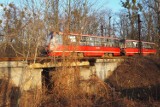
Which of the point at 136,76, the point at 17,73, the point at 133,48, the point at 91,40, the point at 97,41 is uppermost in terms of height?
the point at 91,40

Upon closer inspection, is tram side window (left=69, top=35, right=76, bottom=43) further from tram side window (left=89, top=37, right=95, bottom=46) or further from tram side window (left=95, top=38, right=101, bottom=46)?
tram side window (left=95, top=38, right=101, bottom=46)

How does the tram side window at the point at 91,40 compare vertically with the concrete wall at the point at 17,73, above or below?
above

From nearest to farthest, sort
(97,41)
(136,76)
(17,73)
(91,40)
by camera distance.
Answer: (17,73), (136,76), (91,40), (97,41)

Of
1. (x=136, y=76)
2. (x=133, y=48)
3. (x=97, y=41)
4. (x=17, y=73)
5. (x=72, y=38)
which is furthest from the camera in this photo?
(x=133, y=48)

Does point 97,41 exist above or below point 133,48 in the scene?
above

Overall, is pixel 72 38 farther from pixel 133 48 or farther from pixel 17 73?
pixel 133 48

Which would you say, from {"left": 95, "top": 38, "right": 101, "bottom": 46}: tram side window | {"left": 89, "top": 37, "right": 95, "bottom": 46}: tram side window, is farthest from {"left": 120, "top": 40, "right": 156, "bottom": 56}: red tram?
{"left": 89, "top": 37, "right": 95, "bottom": 46}: tram side window

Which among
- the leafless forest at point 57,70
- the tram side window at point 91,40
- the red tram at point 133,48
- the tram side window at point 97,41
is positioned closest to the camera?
the leafless forest at point 57,70

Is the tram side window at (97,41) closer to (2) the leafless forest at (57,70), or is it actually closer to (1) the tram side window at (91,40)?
(1) the tram side window at (91,40)

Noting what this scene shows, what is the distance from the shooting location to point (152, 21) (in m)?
45.8

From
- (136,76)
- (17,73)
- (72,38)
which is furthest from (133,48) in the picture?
(17,73)

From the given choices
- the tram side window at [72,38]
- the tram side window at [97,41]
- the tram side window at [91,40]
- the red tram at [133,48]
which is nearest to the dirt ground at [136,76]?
the tram side window at [97,41]

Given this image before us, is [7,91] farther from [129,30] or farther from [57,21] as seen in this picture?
[129,30]

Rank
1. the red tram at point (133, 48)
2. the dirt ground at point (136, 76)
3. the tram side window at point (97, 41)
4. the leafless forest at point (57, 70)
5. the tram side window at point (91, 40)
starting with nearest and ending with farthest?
1. the leafless forest at point (57, 70)
2. the dirt ground at point (136, 76)
3. the tram side window at point (91, 40)
4. the tram side window at point (97, 41)
5. the red tram at point (133, 48)
